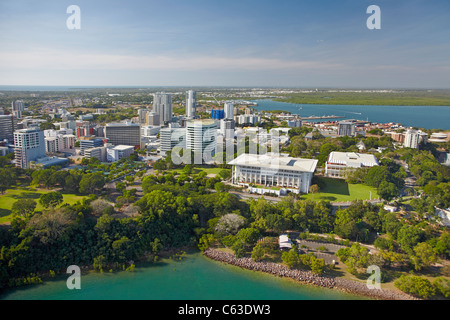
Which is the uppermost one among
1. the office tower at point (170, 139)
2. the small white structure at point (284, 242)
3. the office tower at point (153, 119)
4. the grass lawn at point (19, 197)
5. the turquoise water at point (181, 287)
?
the office tower at point (153, 119)

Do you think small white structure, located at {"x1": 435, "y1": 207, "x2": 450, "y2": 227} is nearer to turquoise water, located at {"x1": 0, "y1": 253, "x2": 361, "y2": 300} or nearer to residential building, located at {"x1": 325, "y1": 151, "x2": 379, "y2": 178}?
residential building, located at {"x1": 325, "y1": 151, "x2": 379, "y2": 178}

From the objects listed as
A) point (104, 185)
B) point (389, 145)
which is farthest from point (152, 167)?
point (389, 145)

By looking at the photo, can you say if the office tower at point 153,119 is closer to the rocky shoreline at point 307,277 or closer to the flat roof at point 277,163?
the flat roof at point 277,163

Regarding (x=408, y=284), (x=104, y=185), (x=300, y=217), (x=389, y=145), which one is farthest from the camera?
(x=389, y=145)

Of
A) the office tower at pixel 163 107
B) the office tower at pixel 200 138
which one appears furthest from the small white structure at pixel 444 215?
the office tower at pixel 163 107

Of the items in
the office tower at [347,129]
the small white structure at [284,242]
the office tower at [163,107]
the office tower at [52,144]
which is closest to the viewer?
the small white structure at [284,242]

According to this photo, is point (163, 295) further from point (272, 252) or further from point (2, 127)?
point (2, 127)

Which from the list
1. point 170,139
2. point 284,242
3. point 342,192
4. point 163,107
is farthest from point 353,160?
point 163,107
